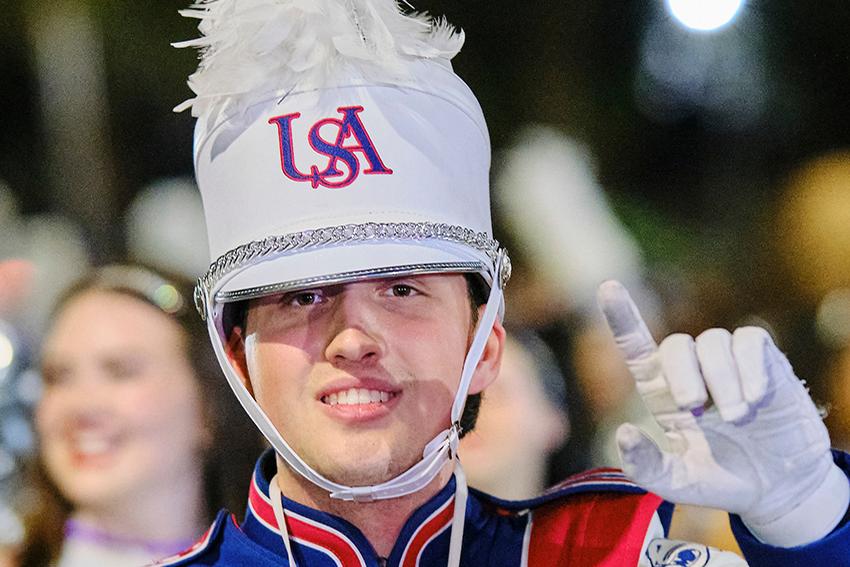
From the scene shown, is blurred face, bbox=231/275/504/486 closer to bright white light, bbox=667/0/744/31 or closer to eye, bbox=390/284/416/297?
eye, bbox=390/284/416/297

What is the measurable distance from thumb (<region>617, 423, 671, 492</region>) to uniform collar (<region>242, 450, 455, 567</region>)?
38 cm

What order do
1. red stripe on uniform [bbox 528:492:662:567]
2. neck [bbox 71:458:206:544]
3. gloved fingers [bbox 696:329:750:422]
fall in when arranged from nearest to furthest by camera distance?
gloved fingers [bbox 696:329:750:422]
red stripe on uniform [bbox 528:492:662:567]
neck [bbox 71:458:206:544]

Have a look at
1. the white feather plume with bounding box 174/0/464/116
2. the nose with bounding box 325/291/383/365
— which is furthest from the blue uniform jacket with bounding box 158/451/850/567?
the white feather plume with bounding box 174/0/464/116

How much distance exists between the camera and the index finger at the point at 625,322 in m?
1.07

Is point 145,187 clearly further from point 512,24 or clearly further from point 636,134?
point 636,134

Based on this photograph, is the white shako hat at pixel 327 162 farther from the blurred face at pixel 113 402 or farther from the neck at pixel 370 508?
the blurred face at pixel 113 402

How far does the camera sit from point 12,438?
2.21 m

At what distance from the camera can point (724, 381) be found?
3.51ft

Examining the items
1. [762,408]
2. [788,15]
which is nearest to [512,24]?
[788,15]

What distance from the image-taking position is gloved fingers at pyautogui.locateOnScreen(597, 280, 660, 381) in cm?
107

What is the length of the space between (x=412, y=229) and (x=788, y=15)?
1.44 metres

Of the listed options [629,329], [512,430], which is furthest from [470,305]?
[512,430]

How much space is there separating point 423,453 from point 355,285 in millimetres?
226

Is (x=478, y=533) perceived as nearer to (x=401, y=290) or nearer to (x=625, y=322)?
(x=401, y=290)
